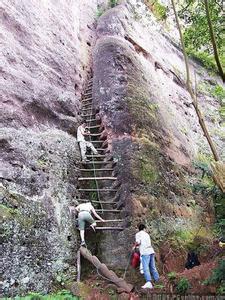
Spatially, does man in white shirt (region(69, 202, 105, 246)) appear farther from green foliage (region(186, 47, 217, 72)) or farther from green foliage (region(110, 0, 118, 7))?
green foliage (region(186, 47, 217, 72))

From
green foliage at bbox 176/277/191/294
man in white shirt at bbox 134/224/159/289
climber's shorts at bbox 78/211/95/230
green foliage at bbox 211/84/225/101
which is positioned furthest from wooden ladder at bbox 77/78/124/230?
green foliage at bbox 211/84/225/101

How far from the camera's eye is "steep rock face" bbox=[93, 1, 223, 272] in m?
10.2

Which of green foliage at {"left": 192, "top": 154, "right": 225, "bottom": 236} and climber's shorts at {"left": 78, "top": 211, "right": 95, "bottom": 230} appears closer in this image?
climber's shorts at {"left": 78, "top": 211, "right": 95, "bottom": 230}

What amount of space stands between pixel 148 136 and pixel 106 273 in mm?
4626

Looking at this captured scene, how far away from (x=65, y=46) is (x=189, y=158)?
5.87 m

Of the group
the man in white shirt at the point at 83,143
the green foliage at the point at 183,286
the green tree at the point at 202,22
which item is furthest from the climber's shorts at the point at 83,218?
the green tree at the point at 202,22

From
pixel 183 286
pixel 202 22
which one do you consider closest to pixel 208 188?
pixel 202 22

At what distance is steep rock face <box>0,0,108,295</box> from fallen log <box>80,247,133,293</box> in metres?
0.33

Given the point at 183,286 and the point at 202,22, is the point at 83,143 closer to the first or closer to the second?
the point at 202,22

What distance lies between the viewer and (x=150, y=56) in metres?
18.1

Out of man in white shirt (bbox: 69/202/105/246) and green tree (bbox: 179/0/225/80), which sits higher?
green tree (bbox: 179/0/225/80)

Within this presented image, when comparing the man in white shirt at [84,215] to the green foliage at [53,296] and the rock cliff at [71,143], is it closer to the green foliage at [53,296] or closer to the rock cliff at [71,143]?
the rock cliff at [71,143]

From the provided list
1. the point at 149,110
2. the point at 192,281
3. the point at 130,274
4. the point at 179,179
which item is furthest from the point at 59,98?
the point at 192,281

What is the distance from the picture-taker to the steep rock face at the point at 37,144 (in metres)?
8.30
